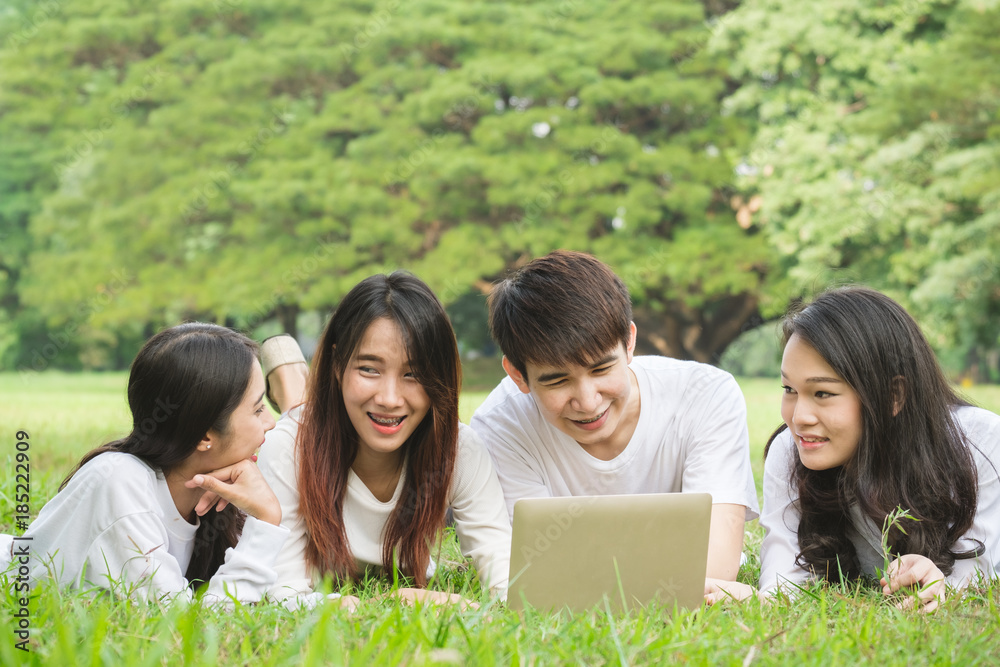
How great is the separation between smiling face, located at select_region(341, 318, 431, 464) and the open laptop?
1.98 feet

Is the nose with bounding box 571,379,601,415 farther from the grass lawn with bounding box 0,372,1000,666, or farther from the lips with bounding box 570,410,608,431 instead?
the grass lawn with bounding box 0,372,1000,666

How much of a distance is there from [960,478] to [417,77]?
14.1m

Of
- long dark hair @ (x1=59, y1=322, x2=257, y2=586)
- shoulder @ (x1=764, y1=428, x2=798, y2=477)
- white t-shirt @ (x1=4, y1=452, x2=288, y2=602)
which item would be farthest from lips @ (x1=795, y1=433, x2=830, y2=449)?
long dark hair @ (x1=59, y1=322, x2=257, y2=586)

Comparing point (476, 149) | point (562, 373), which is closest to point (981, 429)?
point (562, 373)

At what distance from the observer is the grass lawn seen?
1.53 metres

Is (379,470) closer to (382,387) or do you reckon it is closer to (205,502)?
(382,387)

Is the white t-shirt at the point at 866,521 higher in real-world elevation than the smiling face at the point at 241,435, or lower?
lower

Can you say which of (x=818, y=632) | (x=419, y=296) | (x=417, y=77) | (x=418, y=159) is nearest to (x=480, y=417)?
(x=419, y=296)

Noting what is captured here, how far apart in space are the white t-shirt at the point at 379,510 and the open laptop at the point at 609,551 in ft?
Result: 1.34

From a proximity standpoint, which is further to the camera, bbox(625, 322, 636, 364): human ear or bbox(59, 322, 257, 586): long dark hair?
bbox(625, 322, 636, 364): human ear

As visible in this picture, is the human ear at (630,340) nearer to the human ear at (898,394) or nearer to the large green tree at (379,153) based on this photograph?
the human ear at (898,394)

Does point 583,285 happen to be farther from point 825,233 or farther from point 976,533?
point 825,233

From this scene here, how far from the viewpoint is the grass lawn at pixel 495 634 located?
5.02 ft

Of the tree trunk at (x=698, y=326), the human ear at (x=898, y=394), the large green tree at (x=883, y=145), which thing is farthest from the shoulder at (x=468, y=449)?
the tree trunk at (x=698, y=326)
